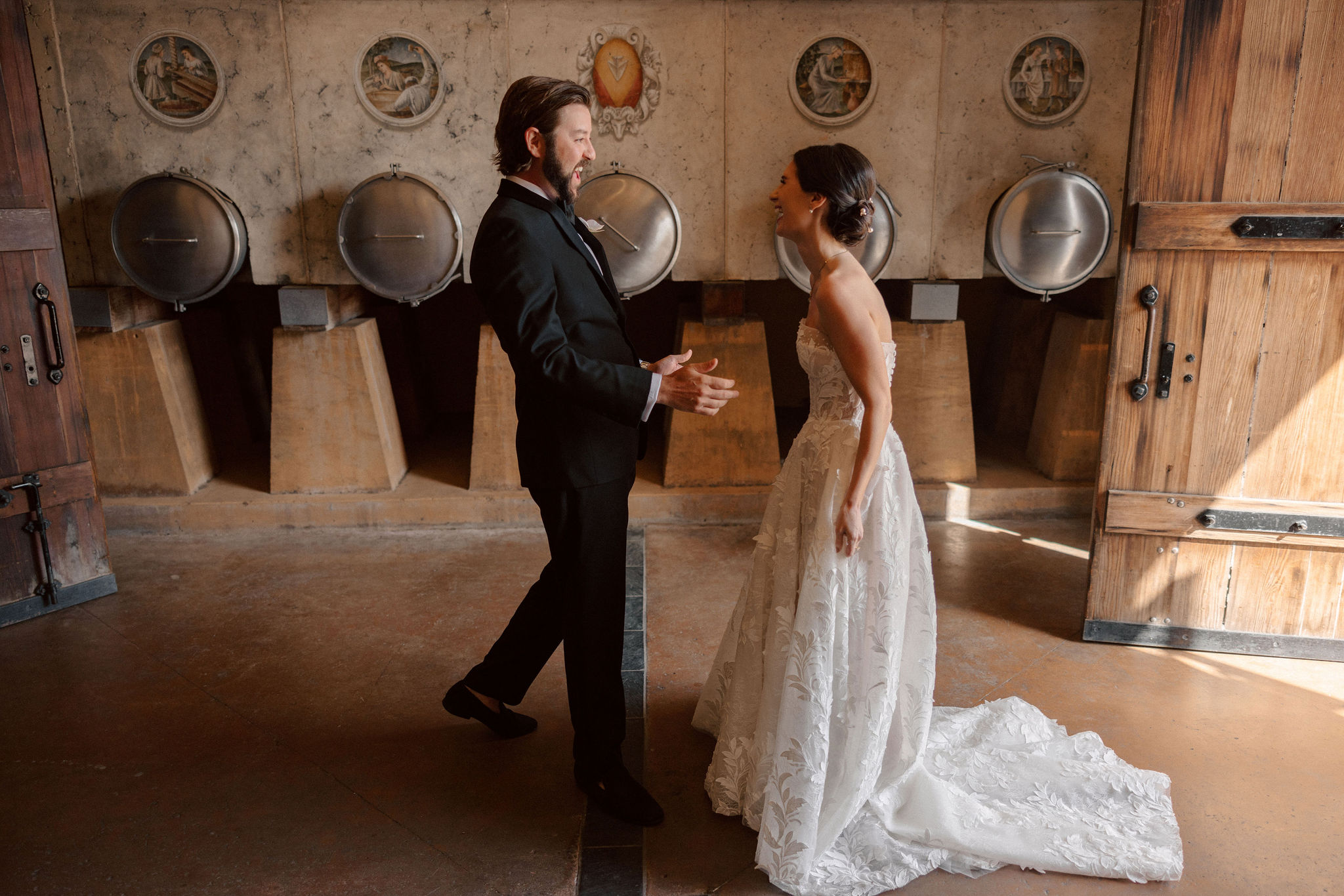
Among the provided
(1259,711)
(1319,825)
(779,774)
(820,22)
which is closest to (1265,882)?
(1319,825)

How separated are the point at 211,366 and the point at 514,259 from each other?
485 cm

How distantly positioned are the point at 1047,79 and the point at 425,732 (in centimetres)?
454

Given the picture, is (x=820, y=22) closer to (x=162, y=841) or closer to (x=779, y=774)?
(x=779, y=774)

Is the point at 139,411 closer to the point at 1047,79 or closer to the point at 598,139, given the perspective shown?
the point at 598,139

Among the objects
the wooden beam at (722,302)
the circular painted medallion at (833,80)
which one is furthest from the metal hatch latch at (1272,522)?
the circular painted medallion at (833,80)

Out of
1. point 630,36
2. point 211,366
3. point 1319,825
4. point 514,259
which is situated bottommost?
point 1319,825

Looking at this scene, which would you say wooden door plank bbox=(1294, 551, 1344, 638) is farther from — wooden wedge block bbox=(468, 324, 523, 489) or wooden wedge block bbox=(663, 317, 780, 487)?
wooden wedge block bbox=(468, 324, 523, 489)

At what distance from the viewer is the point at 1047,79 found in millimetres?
5105

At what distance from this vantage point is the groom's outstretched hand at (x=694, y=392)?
235 centimetres

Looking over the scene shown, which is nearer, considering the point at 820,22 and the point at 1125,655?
the point at 1125,655

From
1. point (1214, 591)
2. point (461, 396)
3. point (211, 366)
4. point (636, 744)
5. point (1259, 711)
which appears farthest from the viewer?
point (461, 396)

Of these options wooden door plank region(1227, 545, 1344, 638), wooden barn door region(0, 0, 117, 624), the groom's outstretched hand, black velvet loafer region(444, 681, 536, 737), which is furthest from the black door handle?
wooden barn door region(0, 0, 117, 624)

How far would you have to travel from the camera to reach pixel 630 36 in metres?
4.98

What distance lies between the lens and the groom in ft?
7.72
